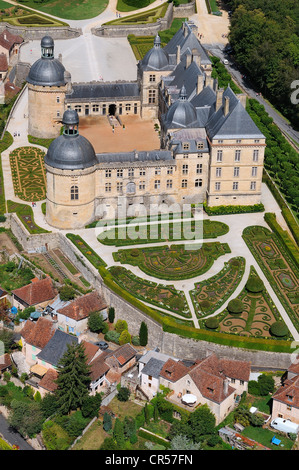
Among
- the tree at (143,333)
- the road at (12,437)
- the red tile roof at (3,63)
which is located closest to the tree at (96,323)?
the tree at (143,333)

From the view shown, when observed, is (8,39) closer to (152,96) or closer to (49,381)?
(152,96)

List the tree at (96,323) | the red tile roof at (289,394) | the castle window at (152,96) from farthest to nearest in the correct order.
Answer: the castle window at (152,96) → the tree at (96,323) → the red tile roof at (289,394)

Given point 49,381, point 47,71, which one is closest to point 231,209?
point 47,71

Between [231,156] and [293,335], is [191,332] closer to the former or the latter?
[293,335]

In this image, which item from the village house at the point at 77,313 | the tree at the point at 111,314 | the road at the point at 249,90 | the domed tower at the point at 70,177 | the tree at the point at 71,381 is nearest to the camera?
the tree at the point at 71,381

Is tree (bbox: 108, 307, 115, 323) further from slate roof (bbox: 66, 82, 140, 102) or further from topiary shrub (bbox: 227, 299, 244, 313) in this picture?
slate roof (bbox: 66, 82, 140, 102)

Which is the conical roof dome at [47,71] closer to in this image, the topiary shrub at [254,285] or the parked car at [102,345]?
the topiary shrub at [254,285]
